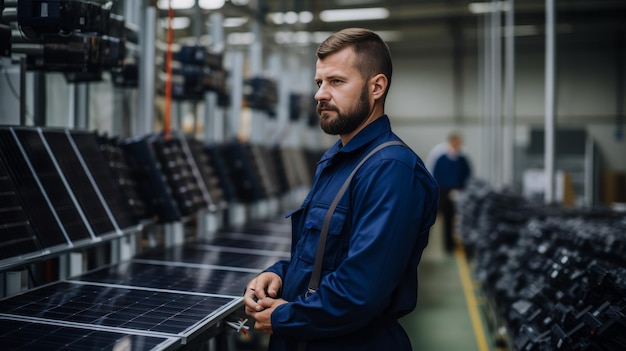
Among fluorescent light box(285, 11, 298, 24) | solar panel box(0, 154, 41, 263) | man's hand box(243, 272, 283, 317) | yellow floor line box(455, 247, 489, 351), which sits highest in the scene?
fluorescent light box(285, 11, 298, 24)

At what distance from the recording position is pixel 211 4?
674 cm

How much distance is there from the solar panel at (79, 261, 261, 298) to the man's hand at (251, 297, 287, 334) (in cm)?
72

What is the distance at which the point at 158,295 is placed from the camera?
2764mm

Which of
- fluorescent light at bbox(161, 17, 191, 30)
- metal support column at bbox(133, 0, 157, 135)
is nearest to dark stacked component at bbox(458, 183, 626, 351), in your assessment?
metal support column at bbox(133, 0, 157, 135)

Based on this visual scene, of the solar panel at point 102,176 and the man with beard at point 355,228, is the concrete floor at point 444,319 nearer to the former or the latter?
the solar panel at point 102,176

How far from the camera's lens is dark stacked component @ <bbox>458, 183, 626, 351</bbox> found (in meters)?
2.63

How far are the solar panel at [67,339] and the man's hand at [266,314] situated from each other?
0.95ft

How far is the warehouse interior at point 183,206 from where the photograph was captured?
8.52 feet

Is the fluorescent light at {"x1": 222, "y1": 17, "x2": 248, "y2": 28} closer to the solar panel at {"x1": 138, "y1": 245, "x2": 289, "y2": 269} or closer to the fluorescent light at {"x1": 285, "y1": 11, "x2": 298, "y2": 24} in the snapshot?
the fluorescent light at {"x1": 285, "y1": 11, "x2": 298, "y2": 24}

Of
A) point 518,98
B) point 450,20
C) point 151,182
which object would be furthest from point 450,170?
point 151,182

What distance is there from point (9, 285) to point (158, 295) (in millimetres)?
641

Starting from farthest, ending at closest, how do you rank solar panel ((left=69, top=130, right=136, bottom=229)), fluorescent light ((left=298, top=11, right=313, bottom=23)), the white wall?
the white wall
fluorescent light ((left=298, top=11, right=313, bottom=23))
solar panel ((left=69, top=130, right=136, bottom=229))

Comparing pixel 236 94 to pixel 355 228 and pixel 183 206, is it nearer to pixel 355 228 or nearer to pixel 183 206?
pixel 183 206

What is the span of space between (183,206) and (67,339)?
83.6 inches
